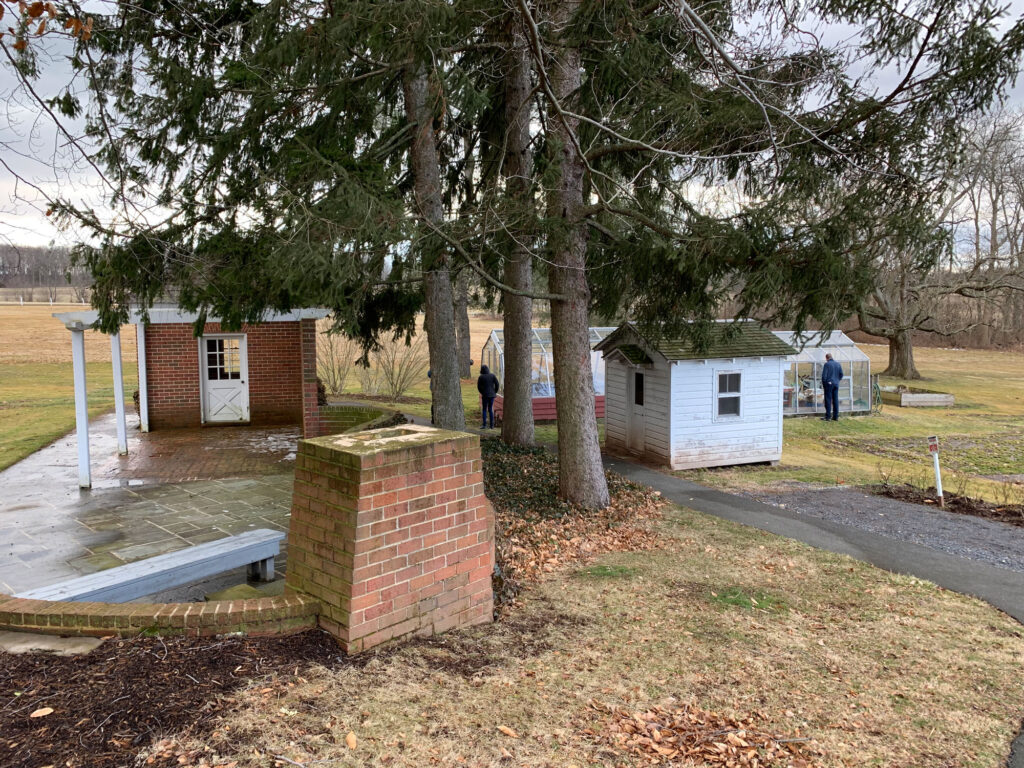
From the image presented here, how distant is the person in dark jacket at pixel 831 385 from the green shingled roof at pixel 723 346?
6775 mm

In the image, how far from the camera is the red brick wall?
51.4 ft

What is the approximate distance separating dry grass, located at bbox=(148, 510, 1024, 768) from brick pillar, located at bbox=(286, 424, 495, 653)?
226mm

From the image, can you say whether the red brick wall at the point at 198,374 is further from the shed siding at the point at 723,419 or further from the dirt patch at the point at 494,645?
the dirt patch at the point at 494,645

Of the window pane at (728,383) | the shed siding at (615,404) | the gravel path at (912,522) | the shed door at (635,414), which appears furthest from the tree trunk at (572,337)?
the shed siding at (615,404)

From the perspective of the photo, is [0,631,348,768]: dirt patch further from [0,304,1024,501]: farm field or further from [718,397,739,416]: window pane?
[718,397,739,416]: window pane

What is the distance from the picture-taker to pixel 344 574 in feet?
13.4

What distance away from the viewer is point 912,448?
1719 cm

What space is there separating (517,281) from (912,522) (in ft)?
25.1

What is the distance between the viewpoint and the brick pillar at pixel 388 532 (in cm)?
407

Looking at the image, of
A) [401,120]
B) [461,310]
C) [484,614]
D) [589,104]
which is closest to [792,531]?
[484,614]

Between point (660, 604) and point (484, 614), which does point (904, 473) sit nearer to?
point (660, 604)

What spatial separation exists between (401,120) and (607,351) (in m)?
6.83

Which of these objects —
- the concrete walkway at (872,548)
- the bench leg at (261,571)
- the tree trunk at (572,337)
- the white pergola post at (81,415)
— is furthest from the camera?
the white pergola post at (81,415)

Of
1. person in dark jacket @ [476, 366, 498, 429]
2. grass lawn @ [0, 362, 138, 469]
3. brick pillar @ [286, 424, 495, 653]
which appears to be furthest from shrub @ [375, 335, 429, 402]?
brick pillar @ [286, 424, 495, 653]
